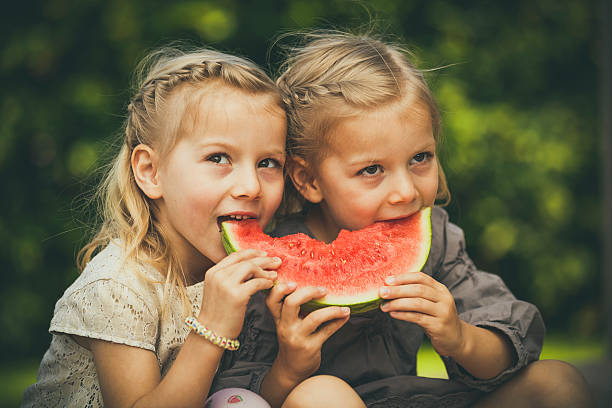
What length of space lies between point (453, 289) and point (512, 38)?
11.8 ft

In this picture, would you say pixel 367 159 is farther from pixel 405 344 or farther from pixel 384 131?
pixel 405 344

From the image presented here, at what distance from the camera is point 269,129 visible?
199 centimetres

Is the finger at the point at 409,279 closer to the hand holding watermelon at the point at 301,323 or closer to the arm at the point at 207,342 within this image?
the hand holding watermelon at the point at 301,323

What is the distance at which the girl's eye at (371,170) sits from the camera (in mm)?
2037

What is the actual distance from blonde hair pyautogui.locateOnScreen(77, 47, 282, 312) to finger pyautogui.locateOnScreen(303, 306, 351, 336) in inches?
20.0

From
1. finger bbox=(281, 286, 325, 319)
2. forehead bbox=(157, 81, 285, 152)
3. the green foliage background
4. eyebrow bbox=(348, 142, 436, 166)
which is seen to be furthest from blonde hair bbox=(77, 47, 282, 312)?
the green foliage background

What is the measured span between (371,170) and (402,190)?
14 centimetres

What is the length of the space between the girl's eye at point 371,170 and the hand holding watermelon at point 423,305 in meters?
0.44

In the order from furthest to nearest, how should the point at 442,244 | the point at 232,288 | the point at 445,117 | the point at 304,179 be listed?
the point at 445,117 → the point at 442,244 → the point at 304,179 → the point at 232,288

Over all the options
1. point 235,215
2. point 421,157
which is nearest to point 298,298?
point 235,215

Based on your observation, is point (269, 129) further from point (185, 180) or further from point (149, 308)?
point (149, 308)

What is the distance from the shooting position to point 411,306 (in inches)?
66.0

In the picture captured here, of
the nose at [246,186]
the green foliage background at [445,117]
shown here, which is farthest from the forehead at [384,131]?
the green foliage background at [445,117]

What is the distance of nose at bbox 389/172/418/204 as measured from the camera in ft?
6.45
